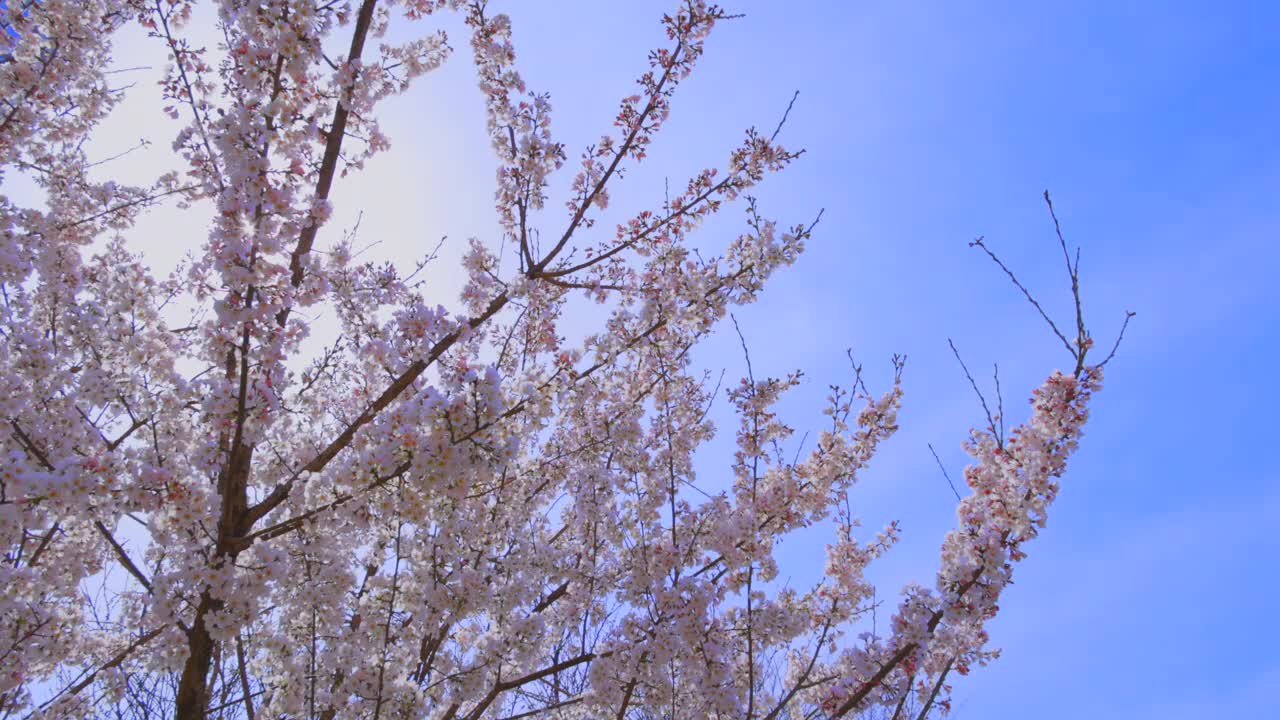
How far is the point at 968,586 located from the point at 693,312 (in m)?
2.80

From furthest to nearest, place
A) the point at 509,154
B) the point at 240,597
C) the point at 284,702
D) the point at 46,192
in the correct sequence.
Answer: the point at 46,192, the point at 509,154, the point at 284,702, the point at 240,597

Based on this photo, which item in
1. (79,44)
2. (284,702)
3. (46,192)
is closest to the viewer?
(284,702)

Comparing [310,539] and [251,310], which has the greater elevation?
[251,310]

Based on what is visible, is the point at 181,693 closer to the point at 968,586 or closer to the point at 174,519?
the point at 174,519

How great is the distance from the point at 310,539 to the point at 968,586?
13.8 feet

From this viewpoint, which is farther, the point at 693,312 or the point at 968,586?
the point at 693,312

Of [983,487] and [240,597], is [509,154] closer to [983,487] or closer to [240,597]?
[240,597]

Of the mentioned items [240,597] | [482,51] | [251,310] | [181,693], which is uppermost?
[482,51]

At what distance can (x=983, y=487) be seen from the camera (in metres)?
4.43

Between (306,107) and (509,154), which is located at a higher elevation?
(509,154)

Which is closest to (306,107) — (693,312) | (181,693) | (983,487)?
(693,312)

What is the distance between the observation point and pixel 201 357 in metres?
4.16

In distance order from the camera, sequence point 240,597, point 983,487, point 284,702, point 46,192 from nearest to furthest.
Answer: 1. point 240,597
2. point 983,487
3. point 284,702
4. point 46,192

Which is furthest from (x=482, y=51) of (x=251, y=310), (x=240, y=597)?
(x=240, y=597)
